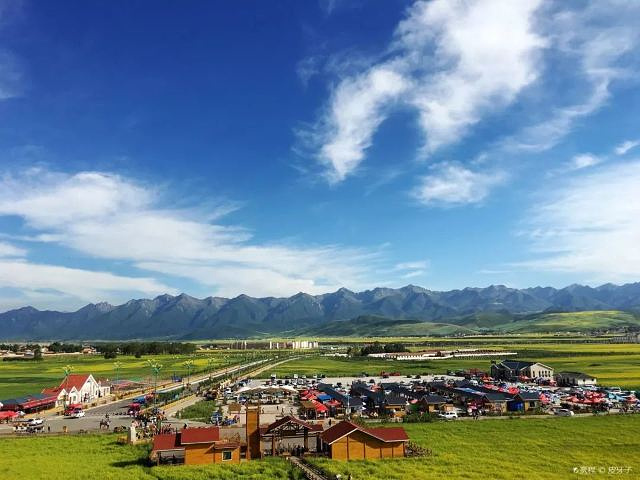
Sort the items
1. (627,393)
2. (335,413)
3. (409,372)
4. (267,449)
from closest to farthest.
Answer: (267,449), (335,413), (627,393), (409,372)

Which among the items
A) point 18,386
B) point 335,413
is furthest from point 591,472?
point 18,386

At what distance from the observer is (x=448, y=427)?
53.9m

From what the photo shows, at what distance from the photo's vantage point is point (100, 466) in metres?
38.3

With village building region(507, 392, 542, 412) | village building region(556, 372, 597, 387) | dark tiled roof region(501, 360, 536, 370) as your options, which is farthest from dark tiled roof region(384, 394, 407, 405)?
dark tiled roof region(501, 360, 536, 370)

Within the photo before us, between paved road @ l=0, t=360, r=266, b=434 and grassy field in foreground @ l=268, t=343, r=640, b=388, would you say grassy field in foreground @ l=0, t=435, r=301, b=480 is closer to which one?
paved road @ l=0, t=360, r=266, b=434

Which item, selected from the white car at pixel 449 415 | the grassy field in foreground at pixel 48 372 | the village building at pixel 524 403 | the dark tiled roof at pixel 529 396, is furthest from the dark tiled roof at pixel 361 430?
the grassy field in foreground at pixel 48 372

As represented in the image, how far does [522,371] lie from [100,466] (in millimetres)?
81903

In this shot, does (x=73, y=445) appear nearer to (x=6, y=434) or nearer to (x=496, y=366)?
(x=6, y=434)

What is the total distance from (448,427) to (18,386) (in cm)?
7889

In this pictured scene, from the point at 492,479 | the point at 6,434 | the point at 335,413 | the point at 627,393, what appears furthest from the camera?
the point at 627,393

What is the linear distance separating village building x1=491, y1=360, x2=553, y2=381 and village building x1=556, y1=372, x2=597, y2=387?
4611 mm

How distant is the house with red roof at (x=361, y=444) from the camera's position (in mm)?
40094

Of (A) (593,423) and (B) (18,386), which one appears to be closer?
(A) (593,423)

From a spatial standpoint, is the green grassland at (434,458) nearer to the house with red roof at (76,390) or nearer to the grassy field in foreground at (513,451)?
the grassy field in foreground at (513,451)
